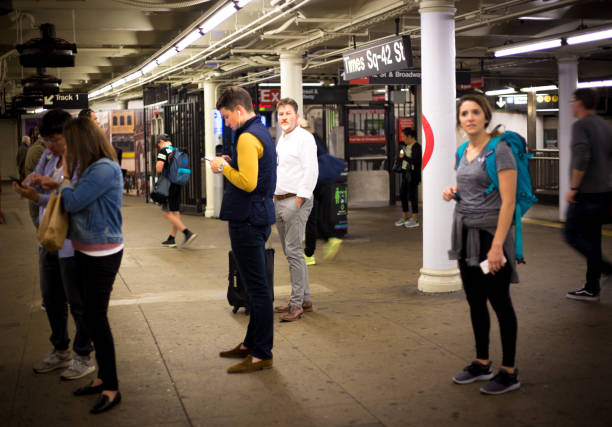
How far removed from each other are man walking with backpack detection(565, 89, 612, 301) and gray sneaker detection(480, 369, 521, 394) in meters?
2.52

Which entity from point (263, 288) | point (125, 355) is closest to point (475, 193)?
point (263, 288)

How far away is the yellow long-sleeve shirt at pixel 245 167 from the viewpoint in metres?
4.72

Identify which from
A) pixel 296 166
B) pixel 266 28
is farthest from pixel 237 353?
pixel 266 28

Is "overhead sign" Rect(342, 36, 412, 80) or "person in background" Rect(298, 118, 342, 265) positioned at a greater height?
"overhead sign" Rect(342, 36, 412, 80)

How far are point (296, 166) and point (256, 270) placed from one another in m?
1.80

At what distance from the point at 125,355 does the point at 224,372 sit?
905 millimetres

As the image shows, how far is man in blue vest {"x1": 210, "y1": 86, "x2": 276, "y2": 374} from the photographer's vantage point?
4.76 metres

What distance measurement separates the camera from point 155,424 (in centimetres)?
405

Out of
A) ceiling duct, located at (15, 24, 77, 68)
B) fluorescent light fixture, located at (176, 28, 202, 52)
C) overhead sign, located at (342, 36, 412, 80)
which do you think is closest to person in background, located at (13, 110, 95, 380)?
overhead sign, located at (342, 36, 412, 80)

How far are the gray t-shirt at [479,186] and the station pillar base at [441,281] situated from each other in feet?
10.1

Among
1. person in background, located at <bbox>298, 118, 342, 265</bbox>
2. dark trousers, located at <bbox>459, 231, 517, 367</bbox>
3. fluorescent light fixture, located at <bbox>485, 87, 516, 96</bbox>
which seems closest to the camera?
dark trousers, located at <bbox>459, 231, 517, 367</bbox>

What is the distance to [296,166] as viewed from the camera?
21.1 feet

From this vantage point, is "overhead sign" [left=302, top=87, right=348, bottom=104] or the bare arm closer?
the bare arm

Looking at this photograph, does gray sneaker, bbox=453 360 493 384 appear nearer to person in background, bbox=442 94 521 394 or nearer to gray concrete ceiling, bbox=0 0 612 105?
person in background, bbox=442 94 521 394
